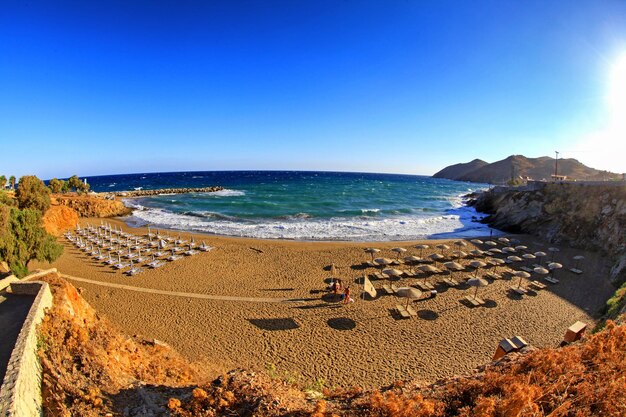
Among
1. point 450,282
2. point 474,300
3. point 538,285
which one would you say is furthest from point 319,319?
point 538,285

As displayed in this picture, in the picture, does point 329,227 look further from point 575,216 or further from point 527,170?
point 527,170

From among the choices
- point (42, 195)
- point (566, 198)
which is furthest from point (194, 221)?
point (566, 198)

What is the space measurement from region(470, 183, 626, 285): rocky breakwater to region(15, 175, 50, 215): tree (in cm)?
4743

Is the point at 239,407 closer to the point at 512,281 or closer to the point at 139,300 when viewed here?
the point at 139,300

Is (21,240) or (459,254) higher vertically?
(21,240)

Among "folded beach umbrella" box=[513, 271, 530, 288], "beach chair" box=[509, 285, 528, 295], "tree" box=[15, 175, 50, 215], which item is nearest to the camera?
"beach chair" box=[509, 285, 528, 295]

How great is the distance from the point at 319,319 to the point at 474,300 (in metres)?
8.70

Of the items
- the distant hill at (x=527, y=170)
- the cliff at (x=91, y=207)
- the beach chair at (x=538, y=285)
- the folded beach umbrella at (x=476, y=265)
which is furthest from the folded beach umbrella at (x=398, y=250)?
the distant hill at (x=527, y=170)

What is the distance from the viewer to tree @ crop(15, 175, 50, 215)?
27594 millimetres

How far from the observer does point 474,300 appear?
610 inches

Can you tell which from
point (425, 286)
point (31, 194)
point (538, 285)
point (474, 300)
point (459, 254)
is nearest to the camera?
point (474, 300)

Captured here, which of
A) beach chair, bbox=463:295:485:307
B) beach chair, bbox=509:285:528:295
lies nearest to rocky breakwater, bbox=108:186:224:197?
beach chair, bbox=463:295:485:307

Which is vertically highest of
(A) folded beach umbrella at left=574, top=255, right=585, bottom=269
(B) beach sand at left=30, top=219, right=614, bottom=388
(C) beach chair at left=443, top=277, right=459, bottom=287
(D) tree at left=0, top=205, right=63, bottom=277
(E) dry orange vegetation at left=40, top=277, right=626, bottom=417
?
(D) tree at left=0, top=205, right=63, bottom=277

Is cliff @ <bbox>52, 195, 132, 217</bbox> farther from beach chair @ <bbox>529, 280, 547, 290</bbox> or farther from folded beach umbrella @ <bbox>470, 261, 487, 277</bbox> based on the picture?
beach chair @ <bbox>529, 280, 547, 290</bbox>
